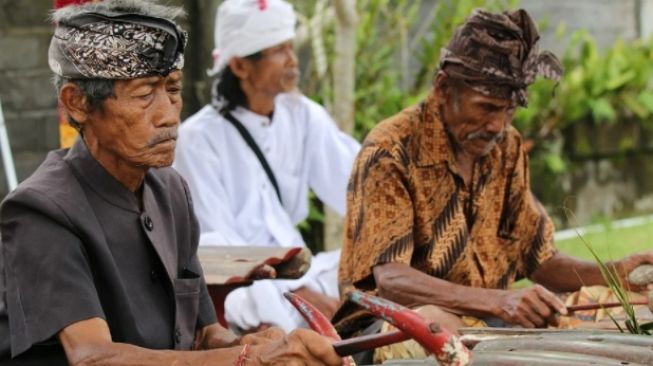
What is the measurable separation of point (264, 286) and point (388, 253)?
1585mm

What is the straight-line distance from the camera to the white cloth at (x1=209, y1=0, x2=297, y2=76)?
21.6 feet

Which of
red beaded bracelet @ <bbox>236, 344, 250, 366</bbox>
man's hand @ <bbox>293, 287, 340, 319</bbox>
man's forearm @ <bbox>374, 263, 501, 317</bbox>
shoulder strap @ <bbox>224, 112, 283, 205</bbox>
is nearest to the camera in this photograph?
red beaded bracelet @ <bbox>236, 344, 250, 366</bbox>

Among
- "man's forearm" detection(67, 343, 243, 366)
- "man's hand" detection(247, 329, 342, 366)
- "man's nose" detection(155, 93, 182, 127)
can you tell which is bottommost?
"man's forearm" detection(67, 343, 243, 366)

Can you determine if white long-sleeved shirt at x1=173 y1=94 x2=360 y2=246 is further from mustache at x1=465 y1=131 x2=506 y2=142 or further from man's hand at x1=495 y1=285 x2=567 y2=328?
man's hand at x1=495 y1=285 x2=567 y2=328

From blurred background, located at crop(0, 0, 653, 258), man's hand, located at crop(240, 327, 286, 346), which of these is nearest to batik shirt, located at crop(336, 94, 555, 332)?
man's hand, located at crop(240, 327, 286, 346)

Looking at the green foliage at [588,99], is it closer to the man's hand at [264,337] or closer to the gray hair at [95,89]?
the man's hand at [264,337]

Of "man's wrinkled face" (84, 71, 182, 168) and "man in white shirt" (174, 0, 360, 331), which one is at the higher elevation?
"man's wrinkled face" (84, 71, 182, 168)

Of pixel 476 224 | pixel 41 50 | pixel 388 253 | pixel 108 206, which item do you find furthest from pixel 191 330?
pixel 41 50

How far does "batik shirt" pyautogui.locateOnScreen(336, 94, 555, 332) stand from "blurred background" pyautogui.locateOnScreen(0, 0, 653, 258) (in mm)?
3145

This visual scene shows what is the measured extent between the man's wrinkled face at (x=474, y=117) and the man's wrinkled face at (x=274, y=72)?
1860 mm

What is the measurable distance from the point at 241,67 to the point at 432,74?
3475 millimetres

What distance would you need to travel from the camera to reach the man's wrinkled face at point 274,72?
21.6 ft

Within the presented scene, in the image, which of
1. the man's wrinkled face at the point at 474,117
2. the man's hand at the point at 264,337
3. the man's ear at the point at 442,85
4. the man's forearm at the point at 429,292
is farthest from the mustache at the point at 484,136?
the man's hand at the point at 264,337

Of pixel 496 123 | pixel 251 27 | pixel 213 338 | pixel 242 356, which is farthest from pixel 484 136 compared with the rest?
pixel 251 27
